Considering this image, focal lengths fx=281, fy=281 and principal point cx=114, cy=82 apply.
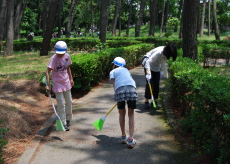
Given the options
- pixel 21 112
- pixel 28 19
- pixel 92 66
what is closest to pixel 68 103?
pixel 21 112

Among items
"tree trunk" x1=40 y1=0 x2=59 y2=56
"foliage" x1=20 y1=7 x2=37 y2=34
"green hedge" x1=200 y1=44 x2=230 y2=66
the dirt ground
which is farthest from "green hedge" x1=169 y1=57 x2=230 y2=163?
"foliage" x1=20 y1=7 x2=37 y2=34

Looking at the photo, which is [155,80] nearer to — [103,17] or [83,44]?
[103,17]

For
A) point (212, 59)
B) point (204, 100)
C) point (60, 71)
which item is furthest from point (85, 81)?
point (212, 59)

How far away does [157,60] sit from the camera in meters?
6.90

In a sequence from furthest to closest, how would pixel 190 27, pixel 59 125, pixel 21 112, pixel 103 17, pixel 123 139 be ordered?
pixel 103 17 → pixel 190 27 → pixel 21 112 → pixel 59 125 → pixel 123 139

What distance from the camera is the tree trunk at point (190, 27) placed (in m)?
9.27

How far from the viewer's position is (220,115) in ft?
11.8

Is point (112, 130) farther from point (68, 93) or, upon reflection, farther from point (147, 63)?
point (147, 63)

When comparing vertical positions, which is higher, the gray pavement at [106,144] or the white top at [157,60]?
the white top at [157,60]

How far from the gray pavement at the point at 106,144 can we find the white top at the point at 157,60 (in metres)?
1.02

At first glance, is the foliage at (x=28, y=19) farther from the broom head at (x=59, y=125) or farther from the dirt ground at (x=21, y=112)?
the broom head at (x=59, y=125)

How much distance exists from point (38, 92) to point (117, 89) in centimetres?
462

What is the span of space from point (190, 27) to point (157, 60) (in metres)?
3.16

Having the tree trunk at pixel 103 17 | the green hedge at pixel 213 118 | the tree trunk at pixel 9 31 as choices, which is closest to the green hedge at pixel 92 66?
the green hedge at pixel 213 118
